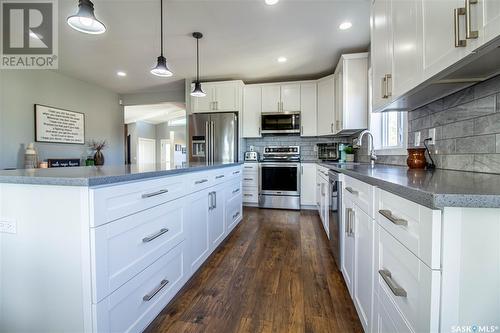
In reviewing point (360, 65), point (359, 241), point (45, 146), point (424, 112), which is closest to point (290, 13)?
point (360, 65)

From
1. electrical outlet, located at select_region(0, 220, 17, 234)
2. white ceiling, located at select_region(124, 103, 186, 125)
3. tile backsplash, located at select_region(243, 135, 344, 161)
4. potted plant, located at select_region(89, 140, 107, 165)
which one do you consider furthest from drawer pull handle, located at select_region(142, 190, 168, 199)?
white ceiling, located at select_region(124, 103, 186, 125)

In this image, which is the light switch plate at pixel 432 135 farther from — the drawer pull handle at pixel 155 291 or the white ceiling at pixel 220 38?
the drawer pull handle at pixel 155 291

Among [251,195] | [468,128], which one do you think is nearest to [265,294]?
[468,128]

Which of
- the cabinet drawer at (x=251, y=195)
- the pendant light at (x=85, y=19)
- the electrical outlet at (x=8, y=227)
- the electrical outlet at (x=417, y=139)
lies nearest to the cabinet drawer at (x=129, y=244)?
the electrical outlet at (x=8, y=227)

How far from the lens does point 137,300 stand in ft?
3.97

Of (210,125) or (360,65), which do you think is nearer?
(360,65)

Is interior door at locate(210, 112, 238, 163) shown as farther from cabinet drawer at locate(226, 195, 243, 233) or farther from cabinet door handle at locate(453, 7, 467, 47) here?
cabinet door handle at locate(453, 7, 467, 47)

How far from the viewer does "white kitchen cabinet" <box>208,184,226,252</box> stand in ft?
7.24

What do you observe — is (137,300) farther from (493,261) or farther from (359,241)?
(493,261)

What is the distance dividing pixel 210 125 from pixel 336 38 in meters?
2.52

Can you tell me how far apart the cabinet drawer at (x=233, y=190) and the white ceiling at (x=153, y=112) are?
3889 millimetres

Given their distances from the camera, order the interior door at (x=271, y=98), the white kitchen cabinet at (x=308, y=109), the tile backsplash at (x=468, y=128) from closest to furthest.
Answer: the tile backsplash at (x=468, y=128)
the white kitchen cabinet at (x=308, y=109)
the interior door at (x=271, y=98)

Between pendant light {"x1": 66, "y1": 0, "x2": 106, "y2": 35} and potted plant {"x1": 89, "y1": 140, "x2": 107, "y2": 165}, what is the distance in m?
3.82

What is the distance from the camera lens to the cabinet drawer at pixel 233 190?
2772 millimetres
